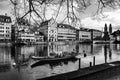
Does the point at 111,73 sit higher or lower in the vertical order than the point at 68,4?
lower

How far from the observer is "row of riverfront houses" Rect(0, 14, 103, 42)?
582 centimetres

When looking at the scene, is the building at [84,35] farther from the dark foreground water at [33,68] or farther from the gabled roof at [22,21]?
the gabled roof at [22,21]

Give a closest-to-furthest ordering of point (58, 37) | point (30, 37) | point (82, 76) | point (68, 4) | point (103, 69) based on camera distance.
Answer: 1. point (68, 4)
2. point (82, 76)
3. point (103, 69)
4. point (30, 37)
5. point (58, 37)

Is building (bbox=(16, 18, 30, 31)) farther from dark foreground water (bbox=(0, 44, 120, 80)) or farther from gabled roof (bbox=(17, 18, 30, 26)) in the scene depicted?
dark foreground water (bbox=(0, 44, 120, 80))

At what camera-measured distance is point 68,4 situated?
5.07 meters

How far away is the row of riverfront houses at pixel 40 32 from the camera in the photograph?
19.1ft

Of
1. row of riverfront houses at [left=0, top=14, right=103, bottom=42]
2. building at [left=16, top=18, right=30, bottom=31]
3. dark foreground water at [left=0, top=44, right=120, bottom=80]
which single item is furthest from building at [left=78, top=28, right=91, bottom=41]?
building at [left=16, top=18, right=30, bottom=31]

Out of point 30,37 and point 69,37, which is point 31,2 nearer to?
point 30,37

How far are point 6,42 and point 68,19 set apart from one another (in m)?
80.8

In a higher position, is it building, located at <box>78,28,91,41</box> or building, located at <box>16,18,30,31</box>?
building, located at <box>78,28,91,41</box>

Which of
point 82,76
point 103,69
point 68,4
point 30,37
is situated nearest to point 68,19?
point 68,4

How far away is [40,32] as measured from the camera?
795 cm

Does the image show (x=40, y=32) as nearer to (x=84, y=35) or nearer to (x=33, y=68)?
(x=33, y=68)

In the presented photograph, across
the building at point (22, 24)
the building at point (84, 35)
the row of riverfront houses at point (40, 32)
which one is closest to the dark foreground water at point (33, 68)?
the row of riverfront houses at point (40, 32)
